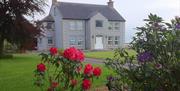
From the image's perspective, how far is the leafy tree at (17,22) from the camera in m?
34.8

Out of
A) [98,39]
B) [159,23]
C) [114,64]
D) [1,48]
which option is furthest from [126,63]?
[98,39]

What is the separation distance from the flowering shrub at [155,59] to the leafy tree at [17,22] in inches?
1125

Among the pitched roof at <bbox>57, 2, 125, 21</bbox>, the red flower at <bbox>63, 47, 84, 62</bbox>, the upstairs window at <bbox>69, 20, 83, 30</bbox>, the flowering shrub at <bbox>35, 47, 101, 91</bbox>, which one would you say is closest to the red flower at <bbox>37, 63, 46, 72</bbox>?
the flowering shrub at <bbox>35, 47, 101, 91</bbox>

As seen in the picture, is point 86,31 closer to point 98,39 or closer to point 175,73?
point 98,39

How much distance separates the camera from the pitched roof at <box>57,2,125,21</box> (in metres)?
58.8

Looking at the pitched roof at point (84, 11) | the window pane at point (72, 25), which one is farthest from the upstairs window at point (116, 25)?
the window pane at point (72, 25)

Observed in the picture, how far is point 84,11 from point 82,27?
2376 millimetres

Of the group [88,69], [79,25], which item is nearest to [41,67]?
[88,69]

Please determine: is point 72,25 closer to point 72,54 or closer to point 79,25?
point 79,25

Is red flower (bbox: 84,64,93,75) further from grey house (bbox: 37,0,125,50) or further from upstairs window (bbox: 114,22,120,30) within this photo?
upstairs window (bbox: 114,22,120,30)

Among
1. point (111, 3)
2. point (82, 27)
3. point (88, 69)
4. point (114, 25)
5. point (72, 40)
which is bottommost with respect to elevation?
point (88, 69)

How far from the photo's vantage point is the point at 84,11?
2392 inches

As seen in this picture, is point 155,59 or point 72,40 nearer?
point 155,59

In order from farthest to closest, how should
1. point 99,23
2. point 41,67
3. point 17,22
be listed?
1. point 99,23
2. point 17,22
3. point 41,67
